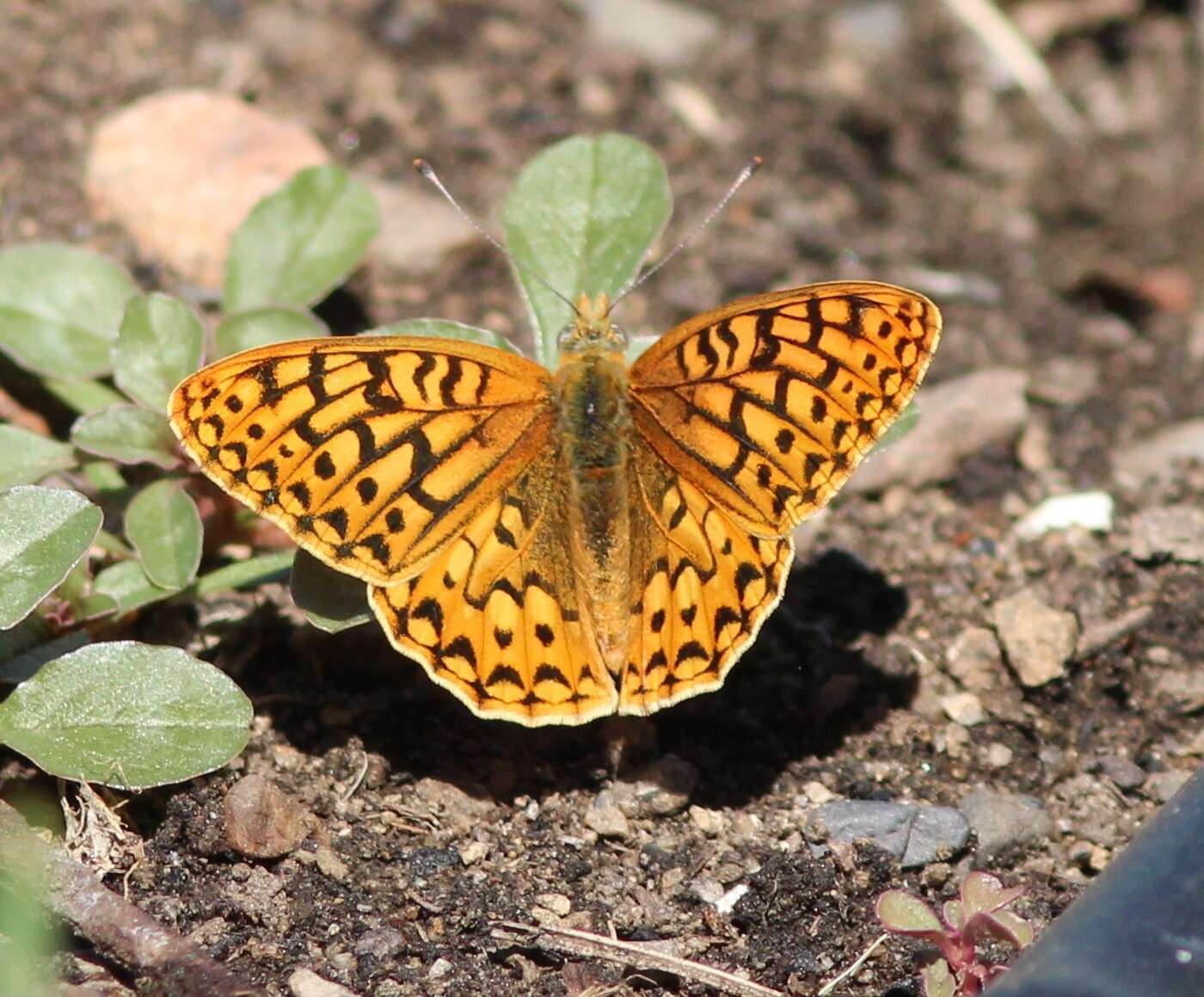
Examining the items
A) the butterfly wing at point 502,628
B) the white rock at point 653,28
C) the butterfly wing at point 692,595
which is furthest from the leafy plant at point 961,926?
the white rock at point 653,28

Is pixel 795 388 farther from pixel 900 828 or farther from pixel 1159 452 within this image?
pixel 1159 452

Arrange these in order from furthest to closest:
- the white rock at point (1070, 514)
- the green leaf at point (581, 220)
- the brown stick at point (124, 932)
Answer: the white rock at point (1070, 514) → the green leaf at point (581, 220) → the brown stick at point (124, 932)

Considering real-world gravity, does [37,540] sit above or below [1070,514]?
below

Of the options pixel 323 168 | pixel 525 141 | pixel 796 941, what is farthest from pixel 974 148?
pixel 796 941

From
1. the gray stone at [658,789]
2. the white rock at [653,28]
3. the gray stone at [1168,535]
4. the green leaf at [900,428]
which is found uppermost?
the white rock at [653,28]

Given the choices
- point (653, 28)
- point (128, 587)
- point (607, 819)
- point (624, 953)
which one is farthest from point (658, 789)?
point (653, 28)

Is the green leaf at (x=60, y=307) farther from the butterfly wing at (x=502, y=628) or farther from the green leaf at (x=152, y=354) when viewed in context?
the butterfly wing at (x=502, y=628)
